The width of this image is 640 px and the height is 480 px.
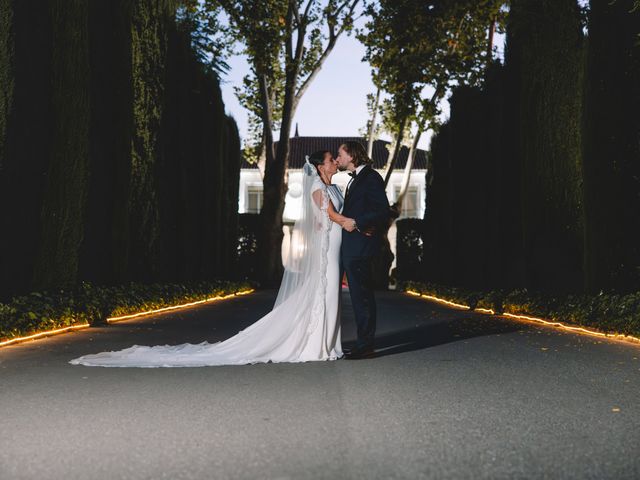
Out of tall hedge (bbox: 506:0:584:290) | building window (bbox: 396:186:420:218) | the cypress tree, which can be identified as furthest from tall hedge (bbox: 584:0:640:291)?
building window (bbox: 396:186:420:218)

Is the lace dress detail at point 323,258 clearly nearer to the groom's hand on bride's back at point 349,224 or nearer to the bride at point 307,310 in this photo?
the bride at point 307,310

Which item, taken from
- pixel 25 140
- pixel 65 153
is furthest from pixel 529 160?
pixel 25 140

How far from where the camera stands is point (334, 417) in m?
5.21

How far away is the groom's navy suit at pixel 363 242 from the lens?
811 centimetres

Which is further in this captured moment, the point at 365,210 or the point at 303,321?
the point at 303,321

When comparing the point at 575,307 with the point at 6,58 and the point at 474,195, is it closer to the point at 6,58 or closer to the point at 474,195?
the point at 6,58

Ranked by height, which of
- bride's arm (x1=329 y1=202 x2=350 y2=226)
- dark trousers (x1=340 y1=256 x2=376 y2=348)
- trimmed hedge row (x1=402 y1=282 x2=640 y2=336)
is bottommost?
trimmed hedge row (x1=402 y1=282 x2=640 y2=336)

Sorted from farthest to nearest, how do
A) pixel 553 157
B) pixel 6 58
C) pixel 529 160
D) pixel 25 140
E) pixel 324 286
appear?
pixel 529 160, pixel 553 157, pixel 25 140, pixel 6 58, pixel 324 286

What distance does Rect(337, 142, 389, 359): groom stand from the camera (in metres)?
8.11

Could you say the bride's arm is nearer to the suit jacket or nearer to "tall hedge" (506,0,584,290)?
the suit jacket

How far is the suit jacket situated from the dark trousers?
93 mm

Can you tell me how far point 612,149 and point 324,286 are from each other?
224 inches

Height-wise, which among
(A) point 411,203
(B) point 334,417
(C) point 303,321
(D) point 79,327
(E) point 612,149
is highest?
(E) point 612,149

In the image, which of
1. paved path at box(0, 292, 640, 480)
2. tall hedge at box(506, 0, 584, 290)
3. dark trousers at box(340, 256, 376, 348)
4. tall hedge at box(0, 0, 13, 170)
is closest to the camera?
paved path at box(0, 292, 640, 480)
